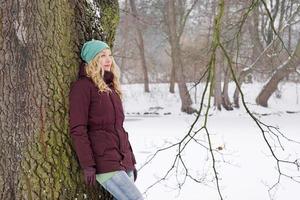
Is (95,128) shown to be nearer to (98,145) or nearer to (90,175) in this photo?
(98,145)

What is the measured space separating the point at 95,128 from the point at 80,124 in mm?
132

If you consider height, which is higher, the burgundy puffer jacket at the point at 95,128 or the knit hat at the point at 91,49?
the knit hat at the point at 91,49

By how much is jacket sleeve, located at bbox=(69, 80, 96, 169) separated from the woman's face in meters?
0.23

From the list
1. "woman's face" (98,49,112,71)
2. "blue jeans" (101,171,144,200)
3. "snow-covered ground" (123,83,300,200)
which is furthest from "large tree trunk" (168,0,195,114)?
"blue jeans" (101,171,144,200)

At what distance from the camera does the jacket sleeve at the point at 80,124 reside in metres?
3.12

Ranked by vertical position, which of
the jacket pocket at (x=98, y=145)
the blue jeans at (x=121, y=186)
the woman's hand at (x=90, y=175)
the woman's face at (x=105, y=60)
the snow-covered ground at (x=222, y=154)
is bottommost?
the snow-covered ground at (x=222, y=154)

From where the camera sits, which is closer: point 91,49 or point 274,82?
point 91,49

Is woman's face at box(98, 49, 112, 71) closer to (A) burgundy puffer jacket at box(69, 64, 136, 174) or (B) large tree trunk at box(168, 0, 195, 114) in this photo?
(A) burgundy puffer jacket at box(69, 64, 136, 174)

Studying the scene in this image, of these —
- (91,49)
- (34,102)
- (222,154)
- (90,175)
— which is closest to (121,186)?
(90,175)

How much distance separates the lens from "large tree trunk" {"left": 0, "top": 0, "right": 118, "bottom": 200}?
3111 millimetres

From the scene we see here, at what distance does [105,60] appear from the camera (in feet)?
11.0

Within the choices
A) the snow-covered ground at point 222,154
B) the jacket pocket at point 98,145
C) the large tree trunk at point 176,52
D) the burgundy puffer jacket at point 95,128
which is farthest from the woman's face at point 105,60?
the large tree trunk at point 176,52

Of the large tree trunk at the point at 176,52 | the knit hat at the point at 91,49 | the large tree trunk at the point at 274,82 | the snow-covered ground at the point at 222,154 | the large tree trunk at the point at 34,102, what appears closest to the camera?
the large tree trunk at the point at 34,102

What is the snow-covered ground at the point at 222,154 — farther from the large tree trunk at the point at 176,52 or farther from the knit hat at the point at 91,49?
the knit hat at the point at 91,49
